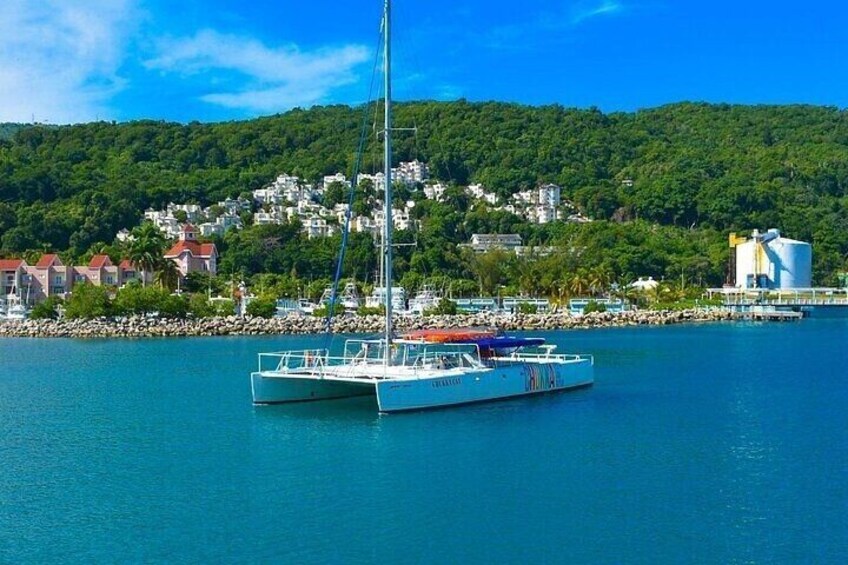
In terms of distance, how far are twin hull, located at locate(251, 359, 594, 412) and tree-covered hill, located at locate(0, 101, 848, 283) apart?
8734 cm

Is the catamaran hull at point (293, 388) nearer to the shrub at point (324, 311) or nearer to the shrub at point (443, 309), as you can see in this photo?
the shrub at point (324, 311)

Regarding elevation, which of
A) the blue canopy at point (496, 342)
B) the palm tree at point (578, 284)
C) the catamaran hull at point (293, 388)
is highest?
the palm tree at point (578, 284)

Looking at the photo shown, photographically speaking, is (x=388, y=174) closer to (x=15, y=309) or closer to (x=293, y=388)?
(x=293, y=388)

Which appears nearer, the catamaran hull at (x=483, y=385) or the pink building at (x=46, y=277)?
the catamaran hull at (x=483, y=385)

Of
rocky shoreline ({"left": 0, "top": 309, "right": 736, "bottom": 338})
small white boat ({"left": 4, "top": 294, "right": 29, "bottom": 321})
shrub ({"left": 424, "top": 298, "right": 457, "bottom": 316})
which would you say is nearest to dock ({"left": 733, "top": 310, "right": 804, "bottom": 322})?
rocky shoreline ({"left": 0, "top": 309, "right": 736, "bottom": 338})

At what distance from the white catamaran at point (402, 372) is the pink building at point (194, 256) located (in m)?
74.4

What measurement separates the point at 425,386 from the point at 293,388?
4.85 metres

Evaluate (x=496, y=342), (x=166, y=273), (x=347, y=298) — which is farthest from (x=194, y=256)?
(x=496, y=342)

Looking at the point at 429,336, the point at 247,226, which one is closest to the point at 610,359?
the point at 429,336

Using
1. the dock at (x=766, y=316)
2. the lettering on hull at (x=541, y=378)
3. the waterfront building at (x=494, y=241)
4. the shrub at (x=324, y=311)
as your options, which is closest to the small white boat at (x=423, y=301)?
the shrub at (x=324, y=311)

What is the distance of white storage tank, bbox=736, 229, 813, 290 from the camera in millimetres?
126438

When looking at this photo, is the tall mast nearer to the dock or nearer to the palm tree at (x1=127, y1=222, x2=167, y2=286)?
the palm tree at (x1=127, y1=222, x2=167, y2=286)

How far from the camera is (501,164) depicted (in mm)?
173125

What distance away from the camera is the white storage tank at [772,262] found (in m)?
126
